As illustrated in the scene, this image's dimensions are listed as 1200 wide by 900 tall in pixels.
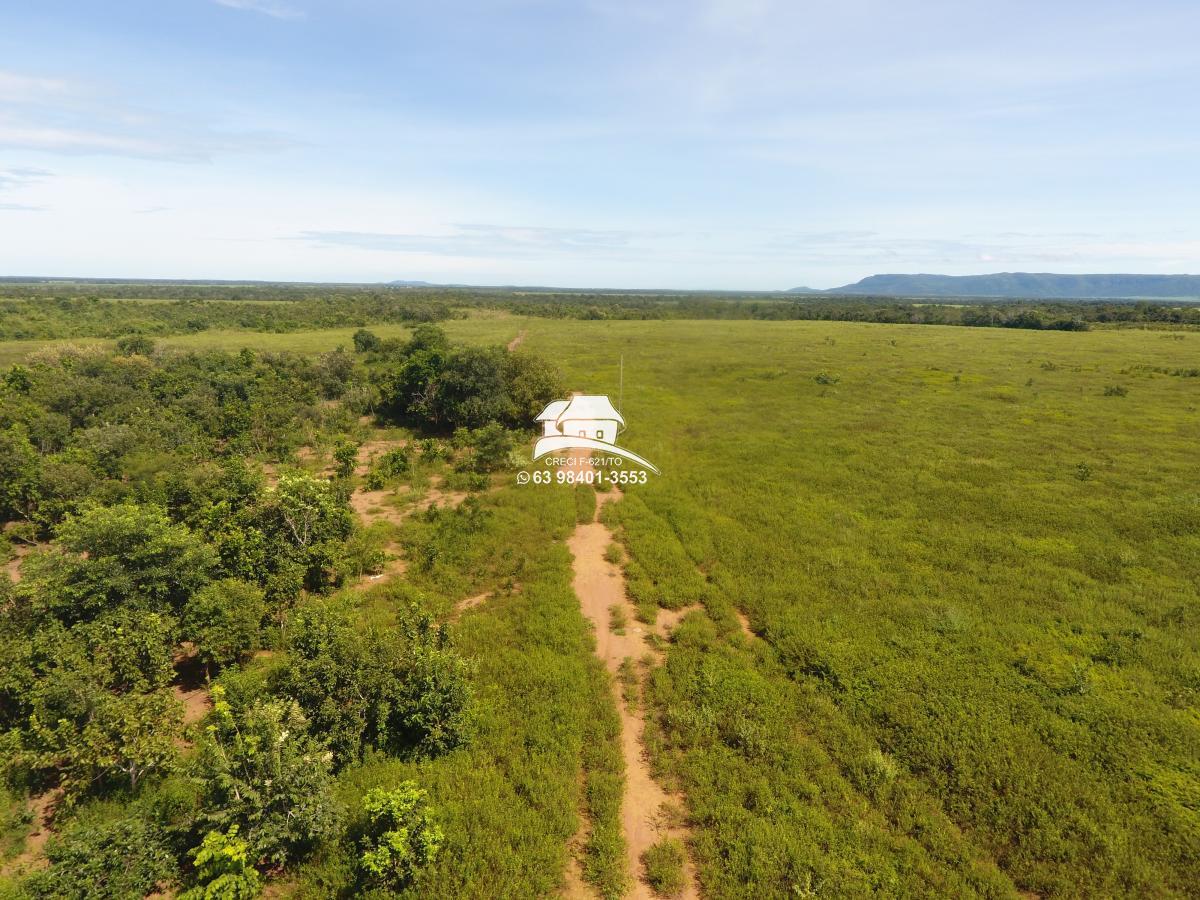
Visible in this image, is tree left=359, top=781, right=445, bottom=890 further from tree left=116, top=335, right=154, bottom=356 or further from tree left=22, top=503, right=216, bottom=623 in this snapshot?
tree left=116, top=335, right=154, bottom=356

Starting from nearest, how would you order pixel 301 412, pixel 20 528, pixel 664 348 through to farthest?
pixel 20 528 → pixel 301 412 → pixel 664 348

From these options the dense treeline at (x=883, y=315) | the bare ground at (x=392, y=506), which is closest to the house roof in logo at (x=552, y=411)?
the bare ground at (x=392, y=506)

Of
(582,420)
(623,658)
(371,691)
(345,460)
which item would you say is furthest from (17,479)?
→ (582,420)

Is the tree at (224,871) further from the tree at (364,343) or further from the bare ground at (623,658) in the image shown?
the tree at (364,343)

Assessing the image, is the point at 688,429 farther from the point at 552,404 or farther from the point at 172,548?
the point at 172,548

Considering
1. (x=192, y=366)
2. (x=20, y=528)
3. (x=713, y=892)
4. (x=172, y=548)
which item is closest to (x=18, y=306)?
(x=192, y=366)

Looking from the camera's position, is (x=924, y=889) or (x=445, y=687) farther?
(x=445, y=687)

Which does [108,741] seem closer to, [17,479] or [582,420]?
[17,479]
